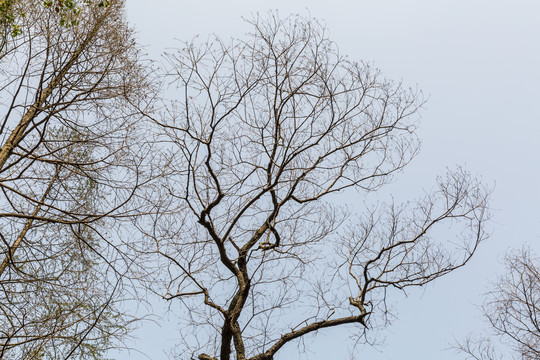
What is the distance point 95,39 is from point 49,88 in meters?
0.74

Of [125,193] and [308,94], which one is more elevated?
[308,94]

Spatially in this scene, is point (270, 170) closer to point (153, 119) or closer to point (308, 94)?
point (308, 94)

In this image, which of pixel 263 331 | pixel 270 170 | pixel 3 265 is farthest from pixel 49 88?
pixel 263 331

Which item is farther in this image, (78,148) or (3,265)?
(3,265)

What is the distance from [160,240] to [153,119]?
1.76 m

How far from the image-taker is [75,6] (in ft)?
20.5

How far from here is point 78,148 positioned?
6242 millimetres

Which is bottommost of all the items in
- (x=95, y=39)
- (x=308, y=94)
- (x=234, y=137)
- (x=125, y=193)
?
(x=125, y=193)

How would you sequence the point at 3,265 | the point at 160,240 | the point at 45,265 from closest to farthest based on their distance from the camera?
the point at 45,265 → the point at 3,265 → the point at 160,240

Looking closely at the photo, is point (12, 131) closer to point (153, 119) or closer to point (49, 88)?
point (49, 88)

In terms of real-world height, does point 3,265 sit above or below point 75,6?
below

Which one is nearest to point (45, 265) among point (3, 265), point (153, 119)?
point (3, 265)

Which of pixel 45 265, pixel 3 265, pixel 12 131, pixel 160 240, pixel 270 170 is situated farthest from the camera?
pixel 270 170

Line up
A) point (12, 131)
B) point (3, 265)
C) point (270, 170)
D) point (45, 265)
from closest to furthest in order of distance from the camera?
point (12, 131) < point (45, 265) < point (3, 265) < point (270, 170)
